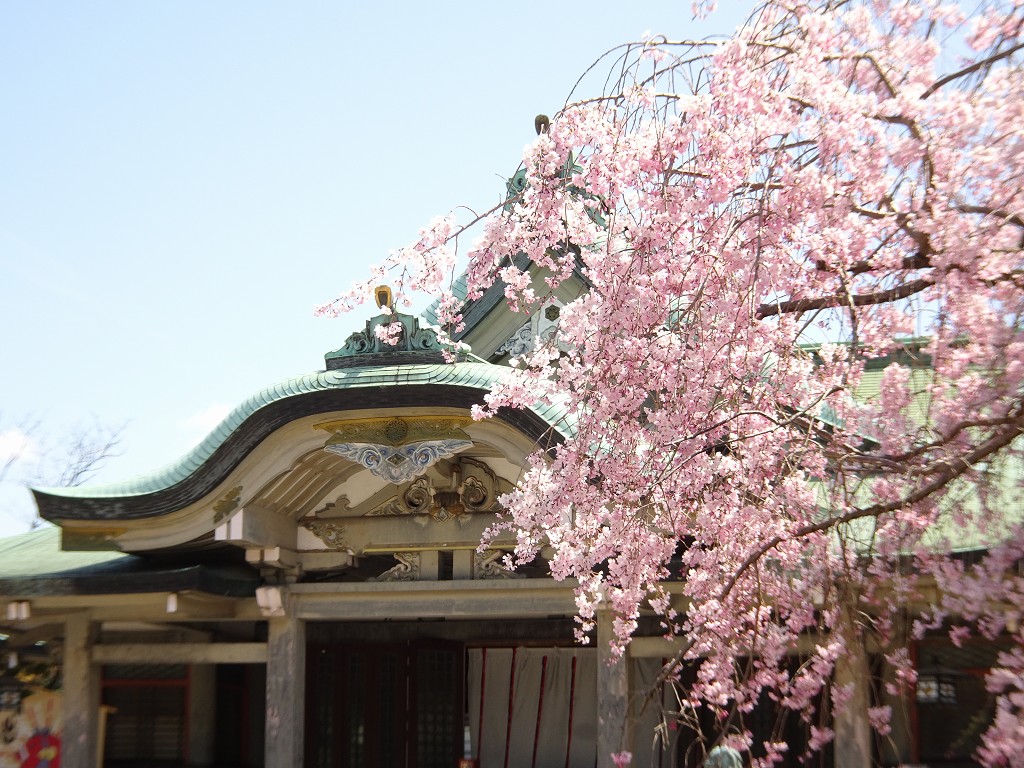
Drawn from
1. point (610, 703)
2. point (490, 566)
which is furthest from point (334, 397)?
point (610, 703)

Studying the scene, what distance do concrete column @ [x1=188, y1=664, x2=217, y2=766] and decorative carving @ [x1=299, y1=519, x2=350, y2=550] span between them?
2.05 metres

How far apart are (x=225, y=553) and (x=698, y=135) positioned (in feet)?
19.6

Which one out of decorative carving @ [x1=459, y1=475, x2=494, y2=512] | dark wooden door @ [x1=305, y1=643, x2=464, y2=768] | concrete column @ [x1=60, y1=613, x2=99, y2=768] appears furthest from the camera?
dark wooden door @ [x1=305, y1=643, x2=464, y2=768]

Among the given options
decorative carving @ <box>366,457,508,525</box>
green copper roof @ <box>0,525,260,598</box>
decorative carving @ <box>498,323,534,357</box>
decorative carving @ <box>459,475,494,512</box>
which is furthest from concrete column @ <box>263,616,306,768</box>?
decorative carving @ <box>498,323,534,357</box>

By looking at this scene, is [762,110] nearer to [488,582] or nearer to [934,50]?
[934,50]

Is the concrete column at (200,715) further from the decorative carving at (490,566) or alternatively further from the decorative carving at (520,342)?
the decorative carving at (520,342)

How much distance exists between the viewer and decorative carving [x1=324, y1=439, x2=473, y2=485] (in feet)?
26.9

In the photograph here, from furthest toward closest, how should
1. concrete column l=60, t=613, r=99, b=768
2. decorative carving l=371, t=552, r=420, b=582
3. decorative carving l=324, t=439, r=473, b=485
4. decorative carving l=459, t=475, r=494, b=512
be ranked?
1. decorative carving l=371, t=552, r=420, b=582
2. concrete column l=60, t=613, r=99, b=768
3. decorative carving l=459, t=475, r=494, b=512
4. decorative carving l=324, t=439, r=473, b=485

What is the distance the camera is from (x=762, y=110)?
15.8ft

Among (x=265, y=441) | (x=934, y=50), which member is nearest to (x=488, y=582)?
(x=265, y=441)

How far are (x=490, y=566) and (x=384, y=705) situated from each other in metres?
2.45

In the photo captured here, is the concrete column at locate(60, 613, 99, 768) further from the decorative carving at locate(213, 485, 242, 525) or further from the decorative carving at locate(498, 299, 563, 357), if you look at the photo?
the decorative carving at locate(498, 299, 563, 357)

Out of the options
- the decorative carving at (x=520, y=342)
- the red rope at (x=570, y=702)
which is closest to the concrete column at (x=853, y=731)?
the red rope at (x=570, y=702)

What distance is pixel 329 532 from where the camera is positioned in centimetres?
945
